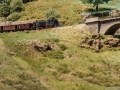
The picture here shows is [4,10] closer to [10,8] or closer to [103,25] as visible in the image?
[10,8]

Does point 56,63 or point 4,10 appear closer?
point 56,63

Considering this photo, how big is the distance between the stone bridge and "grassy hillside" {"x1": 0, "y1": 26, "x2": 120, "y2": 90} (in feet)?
10.3

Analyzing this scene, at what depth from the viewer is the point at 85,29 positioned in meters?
88.2

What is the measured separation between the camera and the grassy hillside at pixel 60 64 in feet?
210

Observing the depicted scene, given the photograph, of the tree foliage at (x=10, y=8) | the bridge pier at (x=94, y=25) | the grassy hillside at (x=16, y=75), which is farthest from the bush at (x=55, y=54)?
the tree foliage at (x=10, y=8)

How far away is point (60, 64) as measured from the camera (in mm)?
71938

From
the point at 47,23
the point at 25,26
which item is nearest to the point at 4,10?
the point at 25,26

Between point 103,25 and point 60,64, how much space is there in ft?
64.6

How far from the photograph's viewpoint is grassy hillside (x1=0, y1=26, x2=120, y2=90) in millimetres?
64062

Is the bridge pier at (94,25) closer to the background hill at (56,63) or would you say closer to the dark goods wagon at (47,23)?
the background hill at (56,63)

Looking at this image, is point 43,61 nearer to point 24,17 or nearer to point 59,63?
point 59,63

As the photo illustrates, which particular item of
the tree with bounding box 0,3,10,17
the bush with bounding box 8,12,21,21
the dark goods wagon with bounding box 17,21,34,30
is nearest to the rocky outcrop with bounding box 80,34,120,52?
the dark goods wagon with bounding box 17,21,34,30

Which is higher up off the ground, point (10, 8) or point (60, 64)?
point (10, 8)

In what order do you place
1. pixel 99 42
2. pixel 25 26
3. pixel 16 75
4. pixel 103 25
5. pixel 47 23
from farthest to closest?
pixel 47 23 → pixel 25 26 → pixel 103 25 → pixel 99 42 → pixel 16 75
